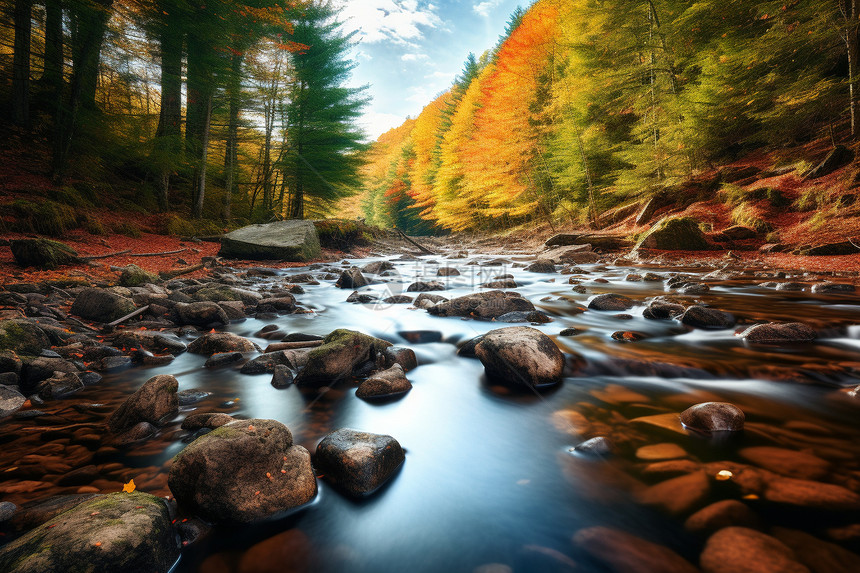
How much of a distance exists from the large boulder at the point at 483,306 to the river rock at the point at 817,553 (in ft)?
11.7

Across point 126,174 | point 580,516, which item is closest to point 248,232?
point 126,174

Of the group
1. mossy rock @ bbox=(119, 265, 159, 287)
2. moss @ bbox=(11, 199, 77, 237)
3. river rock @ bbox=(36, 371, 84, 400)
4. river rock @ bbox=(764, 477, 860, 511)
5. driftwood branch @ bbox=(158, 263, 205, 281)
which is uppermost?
moss @ bbox=(11, 199, 77, 237)

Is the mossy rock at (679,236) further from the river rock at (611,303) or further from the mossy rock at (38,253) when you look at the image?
the mossy rock at (38,253)

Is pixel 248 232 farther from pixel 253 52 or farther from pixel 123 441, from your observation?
pixel 123 441

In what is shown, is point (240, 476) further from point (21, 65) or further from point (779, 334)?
point (21, 65)

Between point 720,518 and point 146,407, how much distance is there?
2955mm

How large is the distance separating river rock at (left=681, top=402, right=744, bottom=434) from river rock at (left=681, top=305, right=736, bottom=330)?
2.24 metres

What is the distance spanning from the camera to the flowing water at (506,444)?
1.40m

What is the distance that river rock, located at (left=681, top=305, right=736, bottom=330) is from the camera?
394 centimetres

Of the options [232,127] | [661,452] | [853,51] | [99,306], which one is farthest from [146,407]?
[232,127]

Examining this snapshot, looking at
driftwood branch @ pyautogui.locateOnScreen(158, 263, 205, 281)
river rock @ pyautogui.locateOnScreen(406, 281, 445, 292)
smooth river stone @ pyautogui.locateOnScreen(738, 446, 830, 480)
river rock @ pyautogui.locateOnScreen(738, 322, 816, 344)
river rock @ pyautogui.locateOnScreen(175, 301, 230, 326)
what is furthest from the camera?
river rock @ pyautogui.locateOnScreen(406, 281, 445, 292)

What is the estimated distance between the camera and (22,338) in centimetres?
287

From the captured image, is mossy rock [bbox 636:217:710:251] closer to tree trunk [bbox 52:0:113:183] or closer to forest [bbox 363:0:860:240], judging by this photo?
forest [bbox 363:0:860:240]

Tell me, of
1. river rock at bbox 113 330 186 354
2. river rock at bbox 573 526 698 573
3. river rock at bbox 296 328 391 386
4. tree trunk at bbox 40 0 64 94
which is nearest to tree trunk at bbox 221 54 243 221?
tree trunk at bbox 40 0 64 94
